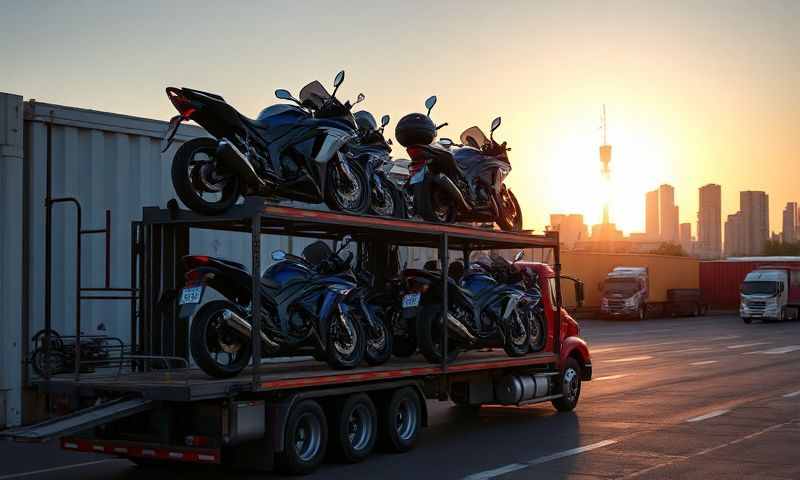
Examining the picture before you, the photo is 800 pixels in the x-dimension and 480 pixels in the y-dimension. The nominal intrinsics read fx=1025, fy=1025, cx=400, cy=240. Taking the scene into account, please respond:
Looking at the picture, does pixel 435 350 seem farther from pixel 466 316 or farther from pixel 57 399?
pixel 57 399

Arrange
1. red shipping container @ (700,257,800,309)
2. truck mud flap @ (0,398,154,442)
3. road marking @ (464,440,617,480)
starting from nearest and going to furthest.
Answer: truck mud flap @ (0,398,154,442)
road marking @ (464,440,617,480)
red shipping container @ (700,257,800,309)

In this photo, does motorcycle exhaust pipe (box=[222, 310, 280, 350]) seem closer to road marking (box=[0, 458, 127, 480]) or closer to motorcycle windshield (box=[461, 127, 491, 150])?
road marking (box=[0, 458, 127, 480])

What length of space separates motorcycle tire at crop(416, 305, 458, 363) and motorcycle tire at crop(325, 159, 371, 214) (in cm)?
142

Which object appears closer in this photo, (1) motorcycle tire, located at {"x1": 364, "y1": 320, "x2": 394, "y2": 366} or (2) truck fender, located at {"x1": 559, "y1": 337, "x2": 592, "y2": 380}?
(1) motorcycle tire, located at {"x1": 364, "y1": 320, "x2": 394, "y2": 366}

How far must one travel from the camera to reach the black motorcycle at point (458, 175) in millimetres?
13250

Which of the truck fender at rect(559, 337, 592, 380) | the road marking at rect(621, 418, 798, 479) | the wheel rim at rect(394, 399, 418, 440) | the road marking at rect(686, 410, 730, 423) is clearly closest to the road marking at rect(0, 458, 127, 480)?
the wheel rim at rect(394, 399, 418, 440)

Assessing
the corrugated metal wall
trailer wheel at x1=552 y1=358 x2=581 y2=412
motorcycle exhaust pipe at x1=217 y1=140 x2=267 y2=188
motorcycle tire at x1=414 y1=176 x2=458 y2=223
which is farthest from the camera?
trailer wheel at x1=552 y1=358 x2=581 y2=412

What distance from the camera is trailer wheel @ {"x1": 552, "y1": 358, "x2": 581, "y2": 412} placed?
48.4 ft

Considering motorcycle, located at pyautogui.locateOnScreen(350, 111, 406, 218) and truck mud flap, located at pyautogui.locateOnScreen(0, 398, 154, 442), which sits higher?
motorcycle, located at pyautogui.locateOnScreen(350, 111, 406, 218)

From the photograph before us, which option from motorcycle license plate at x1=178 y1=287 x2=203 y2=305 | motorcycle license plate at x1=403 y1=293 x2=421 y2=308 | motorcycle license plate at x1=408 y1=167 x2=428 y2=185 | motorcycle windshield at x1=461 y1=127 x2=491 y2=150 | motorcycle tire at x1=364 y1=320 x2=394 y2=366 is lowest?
motorcycle tire at x1=364 y1=320 x2=394 y2=366

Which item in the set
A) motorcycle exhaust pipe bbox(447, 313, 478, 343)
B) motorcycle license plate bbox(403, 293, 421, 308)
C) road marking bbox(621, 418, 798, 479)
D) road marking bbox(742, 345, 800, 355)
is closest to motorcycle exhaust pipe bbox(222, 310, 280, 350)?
motorcycle license plate bbox(403, 293, 421, 308)

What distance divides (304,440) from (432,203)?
14.8 ft

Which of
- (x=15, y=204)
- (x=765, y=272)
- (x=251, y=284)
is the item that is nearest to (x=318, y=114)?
(x=251, y=284)

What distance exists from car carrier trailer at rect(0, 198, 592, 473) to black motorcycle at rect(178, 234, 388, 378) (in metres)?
0.24
